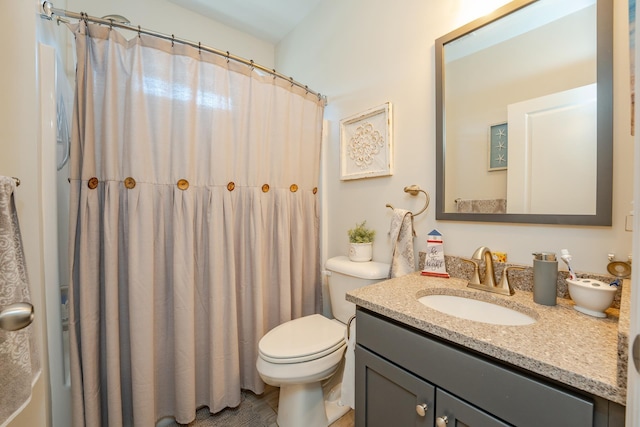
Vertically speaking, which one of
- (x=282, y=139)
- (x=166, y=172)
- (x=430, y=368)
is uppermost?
(x=282, y=139)

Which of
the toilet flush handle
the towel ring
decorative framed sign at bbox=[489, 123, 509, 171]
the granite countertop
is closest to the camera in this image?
the granite countertop

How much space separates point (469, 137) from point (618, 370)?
3.16 feet

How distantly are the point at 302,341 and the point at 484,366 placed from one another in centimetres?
81

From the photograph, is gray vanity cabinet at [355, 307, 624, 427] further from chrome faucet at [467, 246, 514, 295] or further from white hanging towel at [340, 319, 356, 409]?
chrome faucet at [467, 246, 514, 295]

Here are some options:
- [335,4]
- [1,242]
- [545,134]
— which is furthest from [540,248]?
[335,4]

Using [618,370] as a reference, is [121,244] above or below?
above

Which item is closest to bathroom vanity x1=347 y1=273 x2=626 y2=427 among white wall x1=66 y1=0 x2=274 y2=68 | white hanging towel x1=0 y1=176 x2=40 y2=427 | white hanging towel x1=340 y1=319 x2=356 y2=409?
white hanging towel x1=340 y1=319 x2=356 y2=409

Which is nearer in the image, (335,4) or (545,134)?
(545,134)

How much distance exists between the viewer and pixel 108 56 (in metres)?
1.11

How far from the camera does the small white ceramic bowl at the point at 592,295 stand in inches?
29.0

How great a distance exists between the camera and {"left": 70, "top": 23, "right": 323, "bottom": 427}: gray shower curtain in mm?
1086

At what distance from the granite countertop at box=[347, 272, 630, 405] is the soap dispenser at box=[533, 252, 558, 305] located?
0.03 metres

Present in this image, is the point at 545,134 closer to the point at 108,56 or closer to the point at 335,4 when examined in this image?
the point at 335,4

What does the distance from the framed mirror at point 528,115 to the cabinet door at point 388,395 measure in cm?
73
